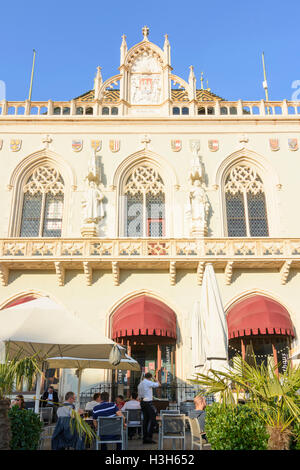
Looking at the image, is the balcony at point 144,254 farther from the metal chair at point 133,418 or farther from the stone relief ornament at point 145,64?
the stone relief ornament at point 145,64

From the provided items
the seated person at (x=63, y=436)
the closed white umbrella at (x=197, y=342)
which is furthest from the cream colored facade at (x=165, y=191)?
the seated person at (x=63, y=436)

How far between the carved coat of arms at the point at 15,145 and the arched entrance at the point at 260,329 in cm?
1299

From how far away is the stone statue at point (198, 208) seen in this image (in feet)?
60.8

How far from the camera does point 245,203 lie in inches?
792

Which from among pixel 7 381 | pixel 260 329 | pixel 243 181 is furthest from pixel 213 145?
pixel 7 381

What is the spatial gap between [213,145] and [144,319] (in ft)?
32.1

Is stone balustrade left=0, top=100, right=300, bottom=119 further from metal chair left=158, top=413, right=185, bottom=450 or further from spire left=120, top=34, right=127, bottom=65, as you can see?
metal chair left=158, top=413, right=185, bottom=450

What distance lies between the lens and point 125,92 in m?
22.3

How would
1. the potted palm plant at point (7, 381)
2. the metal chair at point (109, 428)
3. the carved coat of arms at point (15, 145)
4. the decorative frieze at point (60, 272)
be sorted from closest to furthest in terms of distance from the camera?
1. the potted palm plant at point (7, 381)
2. the metal chair at point (109, 428)
3. the decorative frieze at point (60, 272)
4. the carved coat of arms at point (15, 145)

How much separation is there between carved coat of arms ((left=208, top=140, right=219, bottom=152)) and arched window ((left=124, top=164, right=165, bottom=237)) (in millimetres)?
2985

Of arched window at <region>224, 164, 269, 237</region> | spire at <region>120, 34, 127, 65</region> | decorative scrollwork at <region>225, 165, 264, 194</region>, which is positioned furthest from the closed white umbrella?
spire at <region>120, 34, 127, 65</region>

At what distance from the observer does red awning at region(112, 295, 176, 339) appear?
15.8 m

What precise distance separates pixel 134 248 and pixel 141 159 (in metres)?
5.43

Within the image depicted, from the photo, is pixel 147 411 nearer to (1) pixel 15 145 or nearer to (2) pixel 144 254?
(2) pixel 144 254
